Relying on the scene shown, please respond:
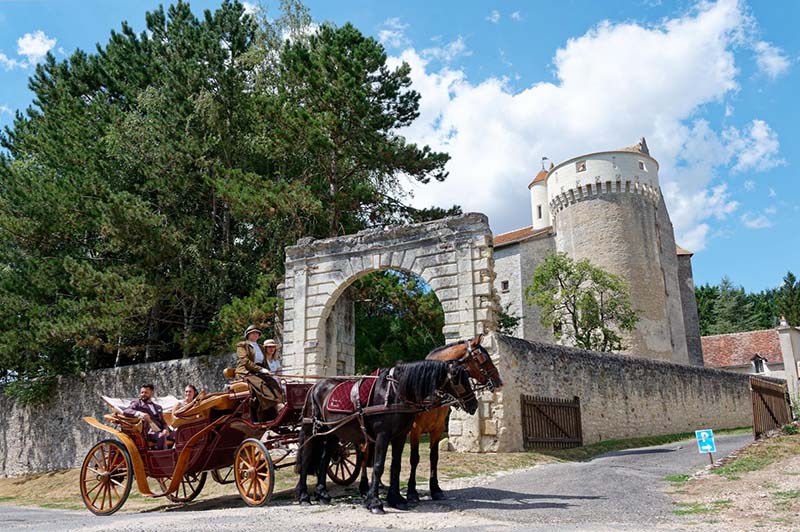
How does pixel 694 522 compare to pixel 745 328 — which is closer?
pixel 694 522

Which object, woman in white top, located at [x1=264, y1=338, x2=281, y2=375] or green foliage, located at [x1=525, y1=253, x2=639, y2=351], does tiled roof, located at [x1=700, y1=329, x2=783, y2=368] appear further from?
woman in white top, located at [x1=264, y1=338, x2=281, y2=375]

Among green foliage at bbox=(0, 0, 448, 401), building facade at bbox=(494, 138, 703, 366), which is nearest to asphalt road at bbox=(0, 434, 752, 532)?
green foliage at bbox=(0, 0, 448, 401)

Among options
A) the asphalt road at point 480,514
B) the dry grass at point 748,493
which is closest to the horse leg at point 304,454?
the asphalt road at point 480,514

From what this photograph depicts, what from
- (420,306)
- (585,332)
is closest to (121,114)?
(420,306)

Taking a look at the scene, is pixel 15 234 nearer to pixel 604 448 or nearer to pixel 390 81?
pixel 390 81

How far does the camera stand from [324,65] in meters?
17.2

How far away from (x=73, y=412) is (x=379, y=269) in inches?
444

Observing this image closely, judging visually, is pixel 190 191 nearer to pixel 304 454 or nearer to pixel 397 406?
pixel 304 454

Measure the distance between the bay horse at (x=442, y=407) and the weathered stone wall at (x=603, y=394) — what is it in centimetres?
507

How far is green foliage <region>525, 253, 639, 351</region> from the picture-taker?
85.7ft

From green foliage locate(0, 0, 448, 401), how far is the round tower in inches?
1007

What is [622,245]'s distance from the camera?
106 ft

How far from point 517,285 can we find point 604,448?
848 inches

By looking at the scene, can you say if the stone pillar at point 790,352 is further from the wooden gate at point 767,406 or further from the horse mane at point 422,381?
the horse mane at point 422,381
